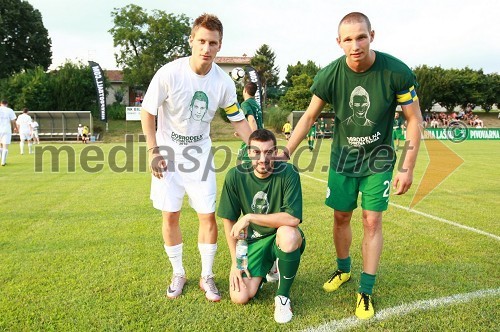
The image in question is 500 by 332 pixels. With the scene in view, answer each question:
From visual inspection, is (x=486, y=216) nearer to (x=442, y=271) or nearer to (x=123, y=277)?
(x=442, y=271)

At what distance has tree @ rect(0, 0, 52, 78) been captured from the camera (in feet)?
157

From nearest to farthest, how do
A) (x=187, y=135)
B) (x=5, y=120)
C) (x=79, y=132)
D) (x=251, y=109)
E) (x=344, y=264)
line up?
(x=187, y=135)
(x=344, y=264)
(x=251, y=109)
(x=5, y=120)
(x=79, y=132)

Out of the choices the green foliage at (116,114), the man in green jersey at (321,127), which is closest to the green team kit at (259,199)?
the man in green jersey at (321,127)

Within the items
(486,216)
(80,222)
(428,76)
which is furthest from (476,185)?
(428,76)

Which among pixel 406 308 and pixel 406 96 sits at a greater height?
pixel 406 96

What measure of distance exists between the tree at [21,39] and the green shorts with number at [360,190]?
5384cm

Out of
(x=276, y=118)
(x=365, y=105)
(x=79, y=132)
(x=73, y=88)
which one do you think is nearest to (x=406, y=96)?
(x=365, y=105)

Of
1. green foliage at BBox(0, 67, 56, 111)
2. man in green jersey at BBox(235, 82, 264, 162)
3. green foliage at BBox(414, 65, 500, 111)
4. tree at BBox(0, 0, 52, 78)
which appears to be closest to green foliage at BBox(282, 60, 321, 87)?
green foliage at BBox(414, 65, 500, 111)

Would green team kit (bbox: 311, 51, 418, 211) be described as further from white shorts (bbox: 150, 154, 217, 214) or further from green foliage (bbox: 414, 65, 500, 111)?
green foliage (bbox: 414, 65, 500, 111)

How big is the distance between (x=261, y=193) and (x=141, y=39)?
51589 mm

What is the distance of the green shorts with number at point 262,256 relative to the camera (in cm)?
326

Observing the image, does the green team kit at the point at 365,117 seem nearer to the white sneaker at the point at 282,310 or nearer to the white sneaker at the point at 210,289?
the white sneaker at the point at 282,310

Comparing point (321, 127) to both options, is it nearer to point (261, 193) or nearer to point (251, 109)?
point (251, 109)

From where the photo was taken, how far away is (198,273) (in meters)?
3.81
